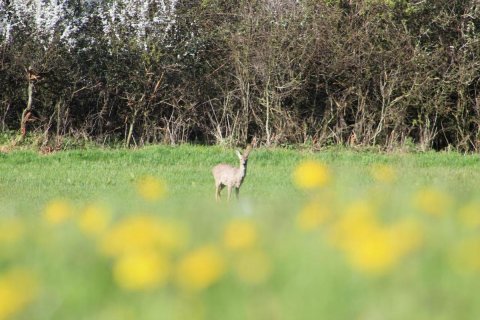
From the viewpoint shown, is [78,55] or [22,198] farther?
[78,55]

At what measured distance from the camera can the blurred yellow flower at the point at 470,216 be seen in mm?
4445

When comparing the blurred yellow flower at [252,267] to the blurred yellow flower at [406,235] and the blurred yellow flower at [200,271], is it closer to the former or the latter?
the blurred yellow flower at [200,271]

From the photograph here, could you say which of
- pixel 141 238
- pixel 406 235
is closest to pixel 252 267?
pixel 141 238

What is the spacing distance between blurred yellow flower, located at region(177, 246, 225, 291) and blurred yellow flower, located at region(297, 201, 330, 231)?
0.66 metres

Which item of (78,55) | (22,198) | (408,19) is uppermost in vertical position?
(408,19)

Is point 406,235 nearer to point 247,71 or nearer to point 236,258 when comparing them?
point 236,258

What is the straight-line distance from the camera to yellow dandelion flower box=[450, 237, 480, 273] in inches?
142

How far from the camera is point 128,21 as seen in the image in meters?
20.5

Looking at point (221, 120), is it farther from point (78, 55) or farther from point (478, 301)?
point (478, 301)

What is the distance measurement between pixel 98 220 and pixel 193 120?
15.9 metres

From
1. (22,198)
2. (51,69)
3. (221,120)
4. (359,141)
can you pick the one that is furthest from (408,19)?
(22,198)

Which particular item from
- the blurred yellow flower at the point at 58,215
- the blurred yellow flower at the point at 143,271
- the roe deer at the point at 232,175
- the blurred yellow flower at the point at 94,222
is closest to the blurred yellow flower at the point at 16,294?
the blurred yellow flower at the point at 143,271

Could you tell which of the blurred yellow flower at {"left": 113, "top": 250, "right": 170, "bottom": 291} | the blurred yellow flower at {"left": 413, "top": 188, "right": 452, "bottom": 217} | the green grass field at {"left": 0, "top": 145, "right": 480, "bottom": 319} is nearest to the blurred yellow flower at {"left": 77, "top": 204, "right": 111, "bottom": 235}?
the green grass field at {"left": 0, "top": 145, "right": 480, "bottom": 319}

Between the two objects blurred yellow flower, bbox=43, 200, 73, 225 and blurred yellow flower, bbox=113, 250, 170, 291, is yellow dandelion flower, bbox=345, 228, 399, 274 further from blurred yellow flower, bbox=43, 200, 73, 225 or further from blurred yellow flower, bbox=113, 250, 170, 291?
blurred yellow flower, bbox=43, 200, 73, 225
